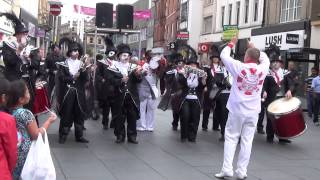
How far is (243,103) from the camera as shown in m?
8.06

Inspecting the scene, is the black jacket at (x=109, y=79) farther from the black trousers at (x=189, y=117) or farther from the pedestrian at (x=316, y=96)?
the pedestrian at (x=316, y=96)

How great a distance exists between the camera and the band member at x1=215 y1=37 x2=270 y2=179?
805 centimetres

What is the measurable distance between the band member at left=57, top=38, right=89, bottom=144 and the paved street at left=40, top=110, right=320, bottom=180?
38 cm

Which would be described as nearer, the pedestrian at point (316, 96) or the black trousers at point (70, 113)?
the black trousers at point (70, 113)

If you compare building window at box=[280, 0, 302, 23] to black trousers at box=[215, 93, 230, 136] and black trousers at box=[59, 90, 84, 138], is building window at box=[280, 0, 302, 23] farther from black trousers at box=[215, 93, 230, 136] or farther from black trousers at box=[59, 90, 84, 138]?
black trousers at box=[59, 90, 84, 138]

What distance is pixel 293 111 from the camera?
11383 millimetres

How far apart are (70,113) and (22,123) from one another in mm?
5778

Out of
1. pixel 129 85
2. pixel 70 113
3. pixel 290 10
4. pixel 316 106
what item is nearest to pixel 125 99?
pixel 129 85

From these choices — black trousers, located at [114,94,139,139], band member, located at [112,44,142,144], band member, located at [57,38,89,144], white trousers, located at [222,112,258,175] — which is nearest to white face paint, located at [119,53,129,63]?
band member, located at [112,44,142,144]

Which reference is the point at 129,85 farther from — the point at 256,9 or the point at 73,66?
the point at 256,9

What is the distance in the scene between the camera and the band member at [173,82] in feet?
39.3

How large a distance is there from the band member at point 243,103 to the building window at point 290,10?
2444 centimetres

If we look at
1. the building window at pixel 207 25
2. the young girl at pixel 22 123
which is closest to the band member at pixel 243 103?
the young girl at pixel 22 123

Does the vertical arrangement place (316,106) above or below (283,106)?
below
